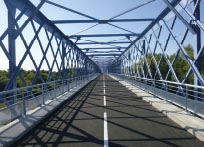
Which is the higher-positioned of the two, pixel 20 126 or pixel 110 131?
pixel 20 126

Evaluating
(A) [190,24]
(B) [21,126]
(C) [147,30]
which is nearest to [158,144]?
(B) [21,126]

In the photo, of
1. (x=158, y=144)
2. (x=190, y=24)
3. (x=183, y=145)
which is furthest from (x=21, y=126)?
(x=190, y=24)

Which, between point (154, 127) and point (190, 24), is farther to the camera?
point (190, 24)

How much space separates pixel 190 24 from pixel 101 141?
7696mm

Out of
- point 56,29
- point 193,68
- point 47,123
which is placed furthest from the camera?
point 56,29

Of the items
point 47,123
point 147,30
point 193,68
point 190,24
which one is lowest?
point 47,123

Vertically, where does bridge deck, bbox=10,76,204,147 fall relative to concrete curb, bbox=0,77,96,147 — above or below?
below

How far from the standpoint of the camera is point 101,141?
6.71m

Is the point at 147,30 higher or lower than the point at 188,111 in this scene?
higher

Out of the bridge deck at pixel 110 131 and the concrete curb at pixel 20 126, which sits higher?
the concrete curb at pixel 20 126

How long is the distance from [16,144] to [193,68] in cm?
786

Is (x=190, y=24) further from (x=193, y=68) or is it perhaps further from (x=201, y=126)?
(x=201, y=126)

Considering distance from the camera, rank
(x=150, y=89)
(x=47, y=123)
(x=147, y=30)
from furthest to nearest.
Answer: (x=147, y=30) < (x=150, y=89) < (x=47, y=123)

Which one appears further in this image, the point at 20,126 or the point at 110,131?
the point at 20,126
